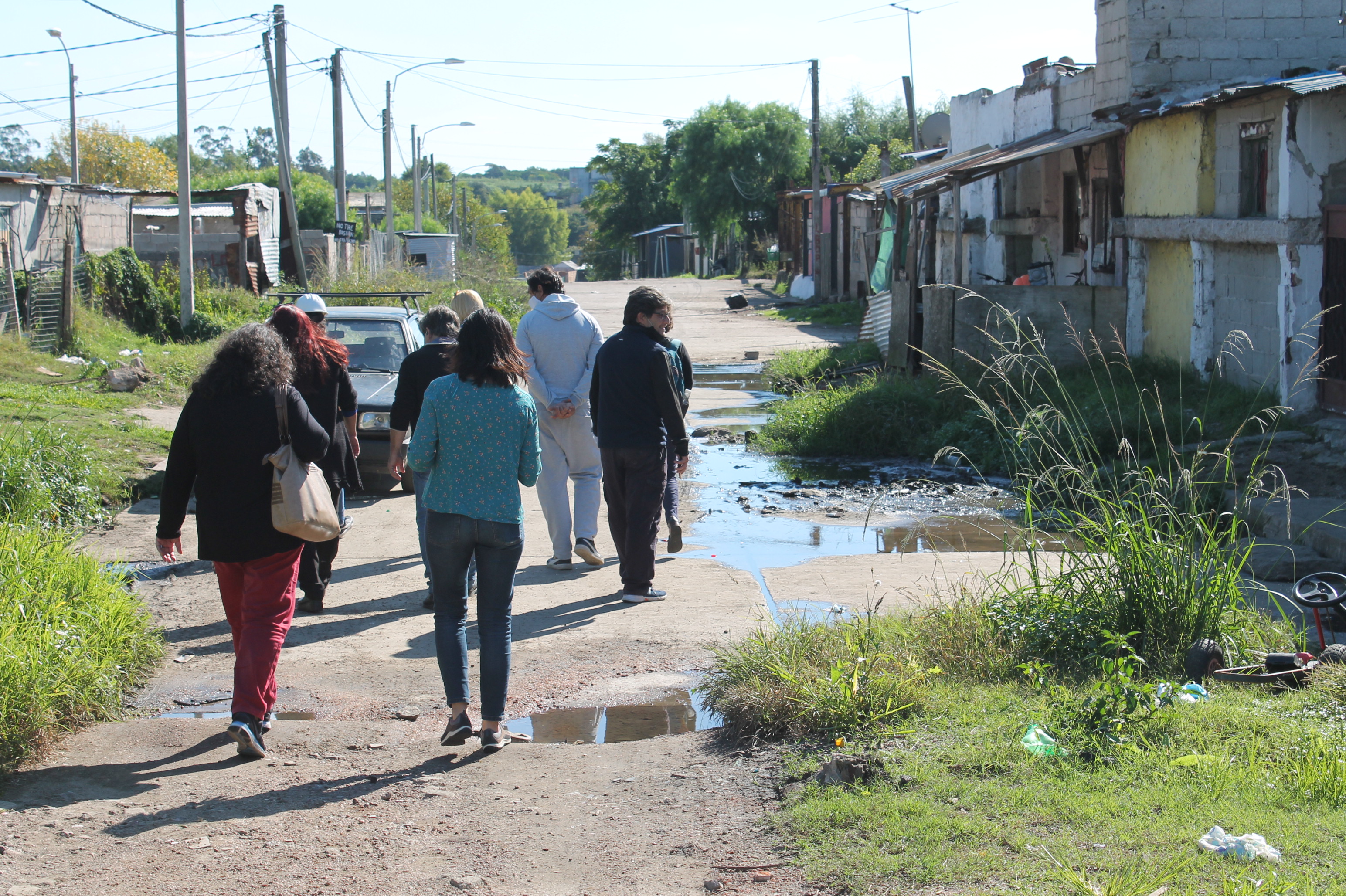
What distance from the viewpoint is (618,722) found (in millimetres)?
5039

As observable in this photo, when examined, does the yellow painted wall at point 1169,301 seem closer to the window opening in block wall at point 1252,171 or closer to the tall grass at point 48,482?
the window opening in block wall at point 1252,171

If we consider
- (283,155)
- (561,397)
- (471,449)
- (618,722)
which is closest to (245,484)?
(471,449)

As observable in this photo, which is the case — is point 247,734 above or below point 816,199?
below

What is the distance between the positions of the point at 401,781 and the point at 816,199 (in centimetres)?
3344

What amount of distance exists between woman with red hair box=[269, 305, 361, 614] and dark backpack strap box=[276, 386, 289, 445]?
155 cm

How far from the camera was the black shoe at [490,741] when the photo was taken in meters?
4.57

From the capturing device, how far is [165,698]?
17.5 ft

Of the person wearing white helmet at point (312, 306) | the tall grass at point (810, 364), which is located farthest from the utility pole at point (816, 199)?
the person wearing white helmet at point (312, 306)

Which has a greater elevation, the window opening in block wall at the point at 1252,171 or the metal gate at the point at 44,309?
the window opening in block wall at the point at 1252,171

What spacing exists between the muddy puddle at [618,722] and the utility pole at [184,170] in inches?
631

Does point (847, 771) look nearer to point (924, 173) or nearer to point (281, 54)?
point (924, 173)

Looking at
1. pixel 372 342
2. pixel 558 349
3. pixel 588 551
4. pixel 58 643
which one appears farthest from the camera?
pixel 372 342

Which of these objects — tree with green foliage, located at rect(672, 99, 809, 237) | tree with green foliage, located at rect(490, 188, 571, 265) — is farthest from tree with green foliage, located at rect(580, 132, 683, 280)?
tree with green foliage, located at rect(490, 188, 571, 265)

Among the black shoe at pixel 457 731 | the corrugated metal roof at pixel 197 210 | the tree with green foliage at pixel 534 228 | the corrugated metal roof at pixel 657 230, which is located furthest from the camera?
the tree with green foliage at pixel 534 228
